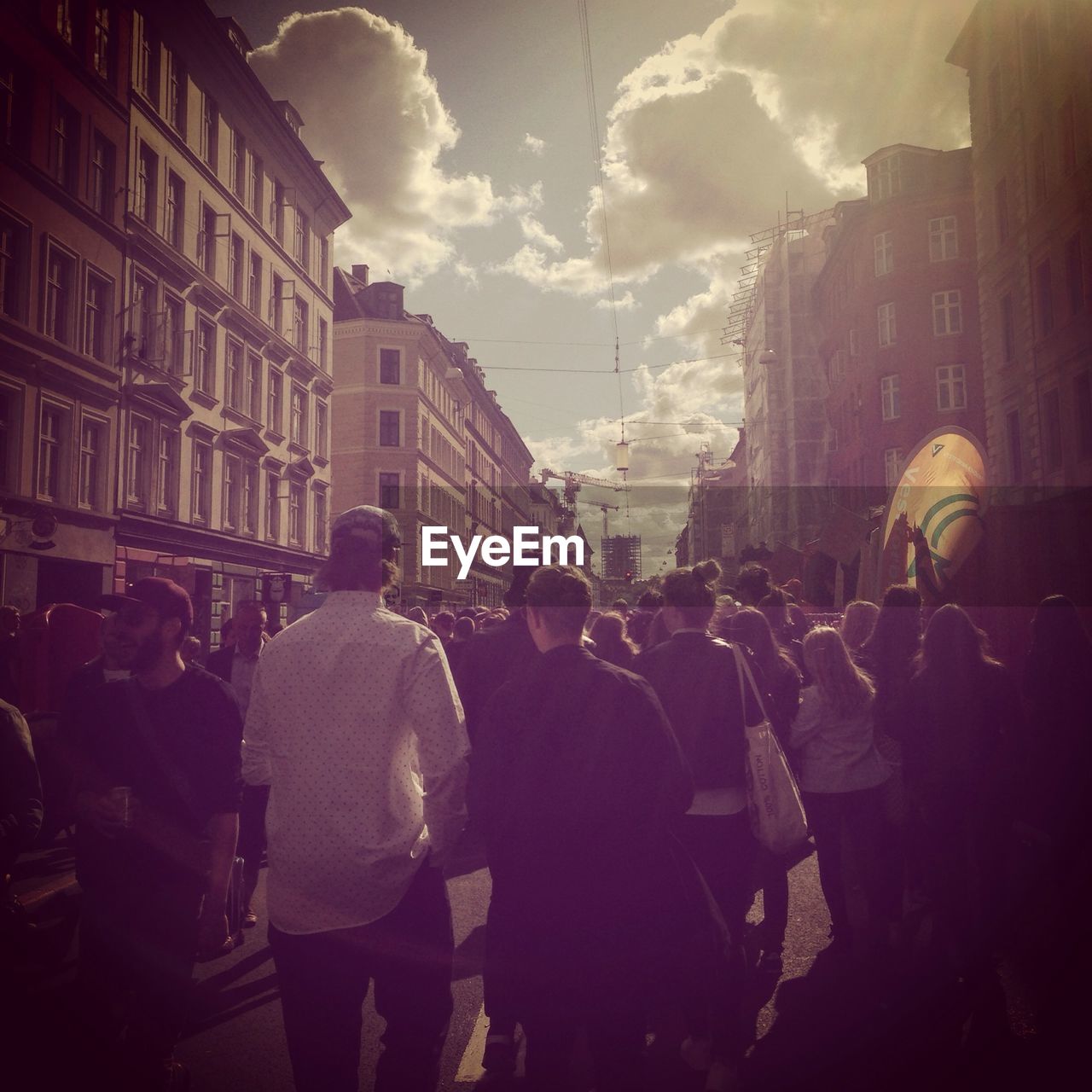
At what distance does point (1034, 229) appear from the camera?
2350cm

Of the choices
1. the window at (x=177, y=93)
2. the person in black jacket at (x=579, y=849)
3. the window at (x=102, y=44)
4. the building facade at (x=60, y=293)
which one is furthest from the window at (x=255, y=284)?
the person in black jacket at (x=579, y=849)

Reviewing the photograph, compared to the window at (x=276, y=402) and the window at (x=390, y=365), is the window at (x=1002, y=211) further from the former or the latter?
the window at (x=390, y=365)

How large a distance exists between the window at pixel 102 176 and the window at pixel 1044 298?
73.1ft

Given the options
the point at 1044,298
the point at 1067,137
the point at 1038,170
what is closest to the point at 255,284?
the point at 1038,170

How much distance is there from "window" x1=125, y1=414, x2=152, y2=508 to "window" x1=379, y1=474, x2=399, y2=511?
947 inches

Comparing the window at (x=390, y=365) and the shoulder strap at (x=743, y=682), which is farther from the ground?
the window at (x=390, y=365)

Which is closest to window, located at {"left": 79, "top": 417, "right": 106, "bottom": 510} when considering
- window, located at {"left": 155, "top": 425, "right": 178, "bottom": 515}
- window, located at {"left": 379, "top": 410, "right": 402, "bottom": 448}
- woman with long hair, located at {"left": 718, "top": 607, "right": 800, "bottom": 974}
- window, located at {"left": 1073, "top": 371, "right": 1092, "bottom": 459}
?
window, located at {"left": 155, "top": 425, "right": 178, "bottom": 515}

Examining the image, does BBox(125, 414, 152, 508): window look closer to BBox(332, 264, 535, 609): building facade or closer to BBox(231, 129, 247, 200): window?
BBox(231, 129, 247, 200): window

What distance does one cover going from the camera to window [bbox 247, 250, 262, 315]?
1236 inches

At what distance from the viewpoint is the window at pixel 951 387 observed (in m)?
38.1

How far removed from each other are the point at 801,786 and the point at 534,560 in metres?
2.10

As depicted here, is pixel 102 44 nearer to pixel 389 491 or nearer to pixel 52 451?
pixel 52 451

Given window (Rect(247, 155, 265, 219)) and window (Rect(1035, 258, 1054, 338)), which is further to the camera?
window (Rect(247, 155, 265, 219))

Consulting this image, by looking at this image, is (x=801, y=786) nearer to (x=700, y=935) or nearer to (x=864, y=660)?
(x=864, y=660)
